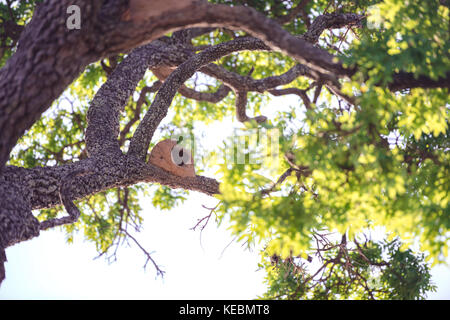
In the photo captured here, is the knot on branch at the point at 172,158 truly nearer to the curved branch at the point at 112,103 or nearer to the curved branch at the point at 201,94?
the curved branch at the point at 112,103

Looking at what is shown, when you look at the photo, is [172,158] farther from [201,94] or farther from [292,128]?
[201,94]

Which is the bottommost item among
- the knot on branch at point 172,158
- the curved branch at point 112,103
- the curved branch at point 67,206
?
the curved branch at point 67,206

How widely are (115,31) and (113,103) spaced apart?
1.93 m

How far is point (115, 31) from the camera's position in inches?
114

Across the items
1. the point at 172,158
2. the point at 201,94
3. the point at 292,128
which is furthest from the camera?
the point at 201,94

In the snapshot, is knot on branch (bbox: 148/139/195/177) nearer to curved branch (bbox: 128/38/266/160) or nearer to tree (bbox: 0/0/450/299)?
curved branch (bbox: 128/38/266/160)

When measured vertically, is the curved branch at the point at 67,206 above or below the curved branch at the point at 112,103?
below

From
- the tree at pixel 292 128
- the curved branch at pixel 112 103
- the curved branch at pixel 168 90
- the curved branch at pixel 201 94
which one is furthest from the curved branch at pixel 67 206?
the curved branch at pixel 201 94

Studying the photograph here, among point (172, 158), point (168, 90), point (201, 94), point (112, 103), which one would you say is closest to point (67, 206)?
point (172, 158)

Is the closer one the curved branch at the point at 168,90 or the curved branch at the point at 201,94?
the curved branch at the point at 168,90

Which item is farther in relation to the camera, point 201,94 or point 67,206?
point 201,94

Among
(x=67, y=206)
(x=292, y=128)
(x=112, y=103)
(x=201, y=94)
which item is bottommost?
(x=67, y=206)

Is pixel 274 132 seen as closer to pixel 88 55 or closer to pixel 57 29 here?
pixel 88 55

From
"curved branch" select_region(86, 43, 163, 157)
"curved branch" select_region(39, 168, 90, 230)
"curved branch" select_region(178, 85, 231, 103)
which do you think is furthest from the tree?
"curved branch" select_region(178, 85, 231, 103)
